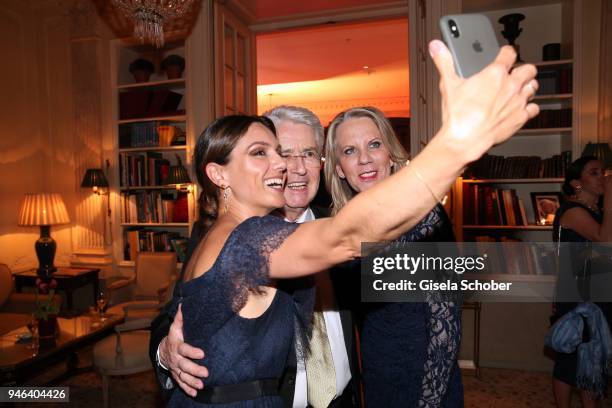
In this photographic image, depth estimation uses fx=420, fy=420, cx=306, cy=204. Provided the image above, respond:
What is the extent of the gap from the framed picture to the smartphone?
13.6 feet

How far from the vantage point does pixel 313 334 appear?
58.6 inches

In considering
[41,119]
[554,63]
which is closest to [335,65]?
[554,63]

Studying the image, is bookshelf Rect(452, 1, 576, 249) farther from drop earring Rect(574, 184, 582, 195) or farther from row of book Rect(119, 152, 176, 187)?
row of book Rect(119, 152, 176, 187)

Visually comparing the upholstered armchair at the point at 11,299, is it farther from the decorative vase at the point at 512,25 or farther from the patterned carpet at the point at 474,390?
the decorative vase at the point at 512,25

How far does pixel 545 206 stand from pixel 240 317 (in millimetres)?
4120

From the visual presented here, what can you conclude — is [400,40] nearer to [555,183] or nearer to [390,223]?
[555,183]

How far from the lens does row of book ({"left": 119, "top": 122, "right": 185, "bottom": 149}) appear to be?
4.95m

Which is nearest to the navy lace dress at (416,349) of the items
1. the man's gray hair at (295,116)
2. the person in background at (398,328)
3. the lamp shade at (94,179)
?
the person in background at (398,328)

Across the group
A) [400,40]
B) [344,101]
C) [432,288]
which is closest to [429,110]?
[432,288]

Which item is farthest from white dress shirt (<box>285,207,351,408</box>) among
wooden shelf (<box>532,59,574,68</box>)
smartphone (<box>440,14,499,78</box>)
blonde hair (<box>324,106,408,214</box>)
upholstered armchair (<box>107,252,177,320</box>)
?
wooden shelf (<box>532,59,574,68</box>)

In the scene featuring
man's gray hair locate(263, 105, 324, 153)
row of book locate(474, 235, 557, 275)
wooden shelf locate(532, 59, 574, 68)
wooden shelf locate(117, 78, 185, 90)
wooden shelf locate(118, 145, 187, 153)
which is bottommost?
row of book locate(474, 235, 557, 275)

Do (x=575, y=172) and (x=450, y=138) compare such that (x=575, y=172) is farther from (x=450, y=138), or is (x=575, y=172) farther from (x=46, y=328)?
(x=46, y=328)

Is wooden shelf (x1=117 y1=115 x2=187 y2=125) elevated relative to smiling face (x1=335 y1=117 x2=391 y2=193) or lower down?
elevated

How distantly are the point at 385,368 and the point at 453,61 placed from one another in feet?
4.02
